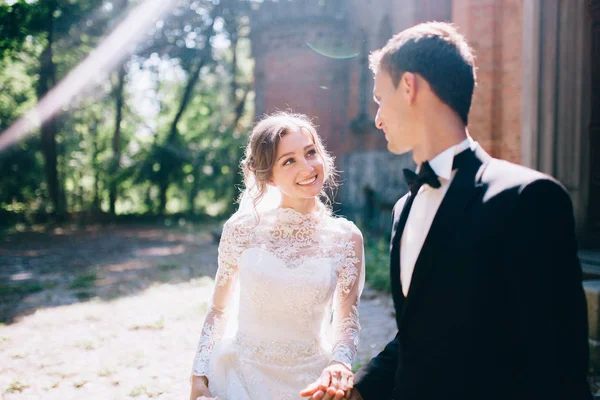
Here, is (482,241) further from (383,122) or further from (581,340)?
(383,122)

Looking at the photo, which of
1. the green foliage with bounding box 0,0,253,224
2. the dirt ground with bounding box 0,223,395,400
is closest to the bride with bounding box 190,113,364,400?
the dirt ground with bounding box 0,223,395,400

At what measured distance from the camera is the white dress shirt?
173 cm

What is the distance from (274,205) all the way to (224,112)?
83.6 feet

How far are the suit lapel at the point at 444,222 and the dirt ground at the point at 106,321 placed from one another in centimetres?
346

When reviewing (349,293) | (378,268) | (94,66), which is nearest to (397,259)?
(349,293)

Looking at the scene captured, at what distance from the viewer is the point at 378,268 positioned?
887 centimetres

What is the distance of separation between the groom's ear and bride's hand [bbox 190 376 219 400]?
1844 millimetres

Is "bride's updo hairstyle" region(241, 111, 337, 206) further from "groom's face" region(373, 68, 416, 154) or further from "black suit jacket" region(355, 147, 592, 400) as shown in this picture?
"black suit jacket" region(355, 147, 592, 400)

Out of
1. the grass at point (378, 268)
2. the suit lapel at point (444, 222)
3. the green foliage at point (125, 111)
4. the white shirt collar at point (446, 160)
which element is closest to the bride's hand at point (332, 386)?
the suit lapel at point (444, 222)

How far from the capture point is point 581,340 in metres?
1.42

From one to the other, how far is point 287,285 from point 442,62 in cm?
161

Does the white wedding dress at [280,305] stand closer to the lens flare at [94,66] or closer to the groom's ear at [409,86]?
the groom's ear at [409,86]

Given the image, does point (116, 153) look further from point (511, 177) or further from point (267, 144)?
point (511, 177)

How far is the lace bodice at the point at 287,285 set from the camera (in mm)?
2855
